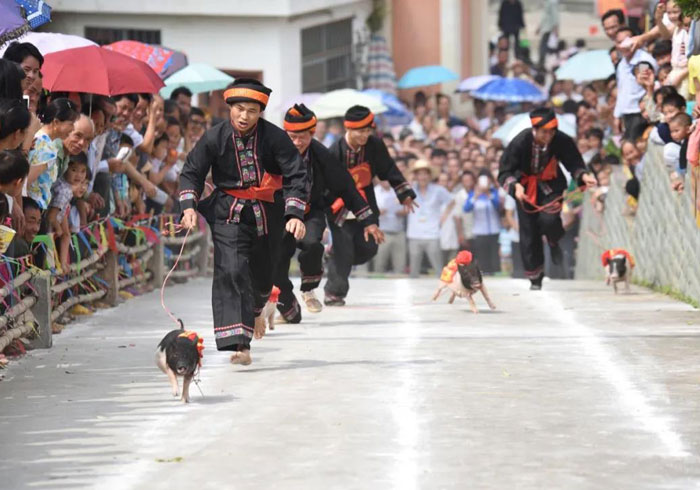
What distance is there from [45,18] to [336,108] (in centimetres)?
1273

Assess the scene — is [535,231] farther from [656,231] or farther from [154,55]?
[154,55]

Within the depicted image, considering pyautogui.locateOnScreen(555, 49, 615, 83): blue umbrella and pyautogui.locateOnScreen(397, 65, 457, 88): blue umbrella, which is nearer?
pyautogui.locateOnScreen(555, 49, 615, 83): blue umbrella

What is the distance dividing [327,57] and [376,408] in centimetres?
2402

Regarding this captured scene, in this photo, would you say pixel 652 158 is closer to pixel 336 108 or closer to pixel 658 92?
pixel 658 92

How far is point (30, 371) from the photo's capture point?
35.0 ft

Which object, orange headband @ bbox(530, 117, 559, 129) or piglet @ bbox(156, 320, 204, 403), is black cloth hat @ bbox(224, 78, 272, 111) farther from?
orange headband @ bbox(530, 117, 559, 129)

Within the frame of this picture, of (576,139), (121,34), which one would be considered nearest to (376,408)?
(576,139)

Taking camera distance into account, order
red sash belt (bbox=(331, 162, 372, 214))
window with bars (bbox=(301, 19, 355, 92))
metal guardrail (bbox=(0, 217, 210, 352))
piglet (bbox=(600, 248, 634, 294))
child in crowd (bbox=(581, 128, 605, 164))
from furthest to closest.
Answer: window with bars (bbox=(301, 19, 355, 92))
child in crowd (bbox=(581, 128, 605, 164))
piglet (bbox=(600, 248, 634, 294))
red sash belt (bbox=(331, 162, 372, 214))
metal guardrail (bbox=(0, 217, 210, 352))

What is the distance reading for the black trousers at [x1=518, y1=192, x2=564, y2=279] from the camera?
17156mm

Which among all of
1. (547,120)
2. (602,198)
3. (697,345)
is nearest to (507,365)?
(697,345)

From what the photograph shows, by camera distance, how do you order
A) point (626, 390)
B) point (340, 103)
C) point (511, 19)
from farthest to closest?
point (511, 19), point (340, 103), point (626, 390)

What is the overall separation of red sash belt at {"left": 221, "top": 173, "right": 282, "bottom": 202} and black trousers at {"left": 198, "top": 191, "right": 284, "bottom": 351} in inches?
1.9

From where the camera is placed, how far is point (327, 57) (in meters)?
32.8

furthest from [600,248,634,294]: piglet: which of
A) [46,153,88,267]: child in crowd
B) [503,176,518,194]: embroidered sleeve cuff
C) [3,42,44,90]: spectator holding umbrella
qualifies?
[3,42,44,90]: spectator holding umbrella
